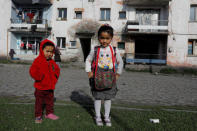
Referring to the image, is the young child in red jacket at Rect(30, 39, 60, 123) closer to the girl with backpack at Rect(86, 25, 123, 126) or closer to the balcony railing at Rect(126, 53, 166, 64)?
the girl with backpack at Rect(86, 25, 123, 126)

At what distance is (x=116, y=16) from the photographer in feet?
63.2

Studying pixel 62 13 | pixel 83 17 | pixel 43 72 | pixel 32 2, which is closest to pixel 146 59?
pixel 83 17

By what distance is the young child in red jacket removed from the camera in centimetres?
282

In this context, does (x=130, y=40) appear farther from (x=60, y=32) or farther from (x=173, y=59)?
(x=60, y=32)

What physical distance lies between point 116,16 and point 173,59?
26.6 ft

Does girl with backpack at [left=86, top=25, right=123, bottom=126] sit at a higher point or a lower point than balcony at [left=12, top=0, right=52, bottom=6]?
lower

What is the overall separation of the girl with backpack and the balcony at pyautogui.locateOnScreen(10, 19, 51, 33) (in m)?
18.6

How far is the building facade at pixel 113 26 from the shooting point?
58.2ft

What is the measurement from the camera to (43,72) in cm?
287

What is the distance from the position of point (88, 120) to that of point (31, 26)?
2026 centimetres

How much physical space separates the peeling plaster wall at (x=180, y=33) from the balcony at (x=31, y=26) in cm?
1435

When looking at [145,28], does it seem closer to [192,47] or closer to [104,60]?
[192,47]

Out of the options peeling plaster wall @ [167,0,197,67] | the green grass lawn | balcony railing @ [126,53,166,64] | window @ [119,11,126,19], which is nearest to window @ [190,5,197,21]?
peeling plaster wall @ [167,0,197,67]

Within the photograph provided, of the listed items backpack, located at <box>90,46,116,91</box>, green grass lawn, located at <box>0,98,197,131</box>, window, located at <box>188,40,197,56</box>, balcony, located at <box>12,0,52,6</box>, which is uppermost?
balcony, located at <box>12,0,52,6</box>
